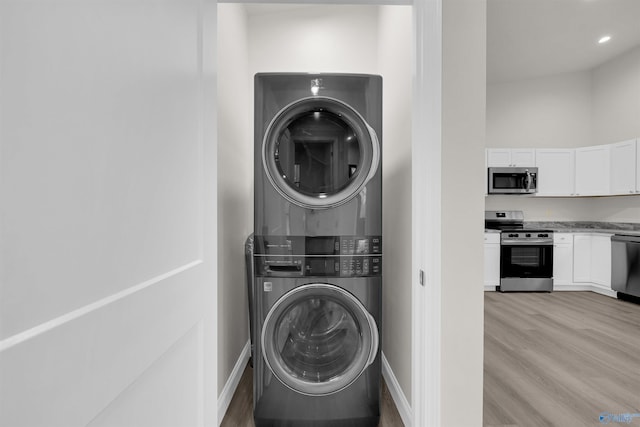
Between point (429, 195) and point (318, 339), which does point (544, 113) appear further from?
point (318, 339)

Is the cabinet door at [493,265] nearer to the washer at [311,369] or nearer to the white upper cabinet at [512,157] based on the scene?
the white upper cabinet at [512,157]

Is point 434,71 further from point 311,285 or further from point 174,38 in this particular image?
point 311,285

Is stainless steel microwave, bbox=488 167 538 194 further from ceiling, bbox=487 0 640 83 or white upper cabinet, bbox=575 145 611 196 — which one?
ceiling, bbox=487 0 640 83

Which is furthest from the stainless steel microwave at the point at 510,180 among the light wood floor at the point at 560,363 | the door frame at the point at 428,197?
the door frame at the point at 428,197

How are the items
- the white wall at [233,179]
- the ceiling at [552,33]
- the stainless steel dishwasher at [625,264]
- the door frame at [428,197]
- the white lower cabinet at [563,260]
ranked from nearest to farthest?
the door frame at [428,197], the white wall at [233,179], the ceiling at [552,33], the stainless steel dishwasher at [625,264], the white lower cabinet at [563,260]

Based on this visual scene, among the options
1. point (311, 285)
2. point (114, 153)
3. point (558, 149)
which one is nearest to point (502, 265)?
point (558, 149)

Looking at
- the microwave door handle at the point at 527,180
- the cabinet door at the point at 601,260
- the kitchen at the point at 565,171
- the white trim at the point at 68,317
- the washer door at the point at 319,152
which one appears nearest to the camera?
the white trim at the point at 68,317

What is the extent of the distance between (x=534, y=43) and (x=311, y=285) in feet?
15.2

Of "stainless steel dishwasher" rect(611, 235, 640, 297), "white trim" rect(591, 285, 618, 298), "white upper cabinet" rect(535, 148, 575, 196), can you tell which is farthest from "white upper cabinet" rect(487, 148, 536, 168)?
"white trim" rect(591, 285, 618, 298)

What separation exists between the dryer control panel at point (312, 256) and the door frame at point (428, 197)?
16.9 inches

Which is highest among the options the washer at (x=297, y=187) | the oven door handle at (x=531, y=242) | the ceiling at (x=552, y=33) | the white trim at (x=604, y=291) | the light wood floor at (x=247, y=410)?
the ceiling at (x=552, y=33)

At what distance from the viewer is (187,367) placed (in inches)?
32.8

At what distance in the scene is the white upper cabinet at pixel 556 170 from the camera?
198 inches

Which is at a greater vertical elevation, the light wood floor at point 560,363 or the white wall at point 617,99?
the white wall at point 617,99
